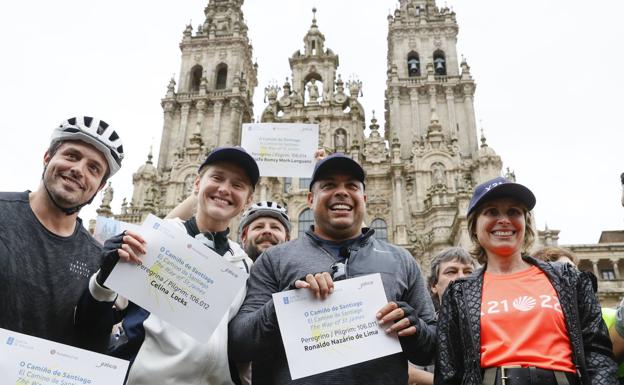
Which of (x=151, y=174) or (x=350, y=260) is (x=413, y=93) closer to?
(x=151, y=174)

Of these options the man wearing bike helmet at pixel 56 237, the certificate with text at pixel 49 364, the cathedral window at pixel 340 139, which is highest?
the cathedral window at pixel 340 139

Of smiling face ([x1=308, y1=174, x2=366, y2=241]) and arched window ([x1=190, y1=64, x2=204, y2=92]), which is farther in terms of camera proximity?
arched window ([x1=190, y1=64, x2=204, y2=92])

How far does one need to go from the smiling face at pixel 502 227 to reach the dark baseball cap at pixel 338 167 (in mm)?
1027

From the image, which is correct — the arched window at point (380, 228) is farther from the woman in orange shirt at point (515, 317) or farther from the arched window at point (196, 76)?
the woman in orange shirt at point (515, 317)

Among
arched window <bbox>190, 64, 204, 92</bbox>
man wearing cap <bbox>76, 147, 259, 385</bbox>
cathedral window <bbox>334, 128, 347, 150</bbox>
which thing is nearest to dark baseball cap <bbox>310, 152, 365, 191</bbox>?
man wearing cap <bbox>76, 147, 259, 385</bbox>

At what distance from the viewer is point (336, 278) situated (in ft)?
10.4

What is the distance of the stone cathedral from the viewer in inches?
1100

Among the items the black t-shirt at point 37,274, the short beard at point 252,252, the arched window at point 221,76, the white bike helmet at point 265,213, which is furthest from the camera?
the arched window at point 221,76

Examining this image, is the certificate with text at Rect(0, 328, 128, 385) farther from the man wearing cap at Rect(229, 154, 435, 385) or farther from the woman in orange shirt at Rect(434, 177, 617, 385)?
the woman in orange shirt at Rect(434, 177, 617, 385)

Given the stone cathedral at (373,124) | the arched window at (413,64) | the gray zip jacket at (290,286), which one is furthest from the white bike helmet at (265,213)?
the arched window at (413,64)

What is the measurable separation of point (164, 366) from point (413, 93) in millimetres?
31376

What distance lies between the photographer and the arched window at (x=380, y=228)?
92.0ft

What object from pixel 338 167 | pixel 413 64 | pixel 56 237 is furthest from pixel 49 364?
pixel 413 64

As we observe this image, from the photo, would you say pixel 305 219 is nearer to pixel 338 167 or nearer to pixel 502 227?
pixel 338 167
